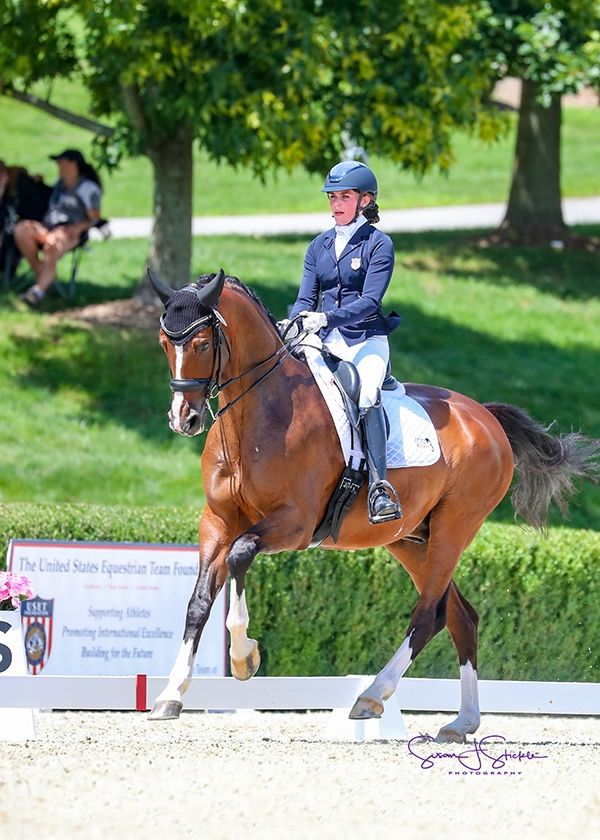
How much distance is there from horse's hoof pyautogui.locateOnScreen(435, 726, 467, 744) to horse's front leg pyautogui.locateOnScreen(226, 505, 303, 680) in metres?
1.48

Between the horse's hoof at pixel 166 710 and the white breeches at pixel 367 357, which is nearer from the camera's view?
the horse's hoof at pixel 166 710

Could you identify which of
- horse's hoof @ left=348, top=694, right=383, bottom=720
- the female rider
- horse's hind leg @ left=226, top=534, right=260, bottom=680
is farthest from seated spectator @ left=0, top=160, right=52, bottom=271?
horse's hind leg @ left=226, top=534, right=260, bottom=680

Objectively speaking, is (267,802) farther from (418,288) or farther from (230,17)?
(418,288)

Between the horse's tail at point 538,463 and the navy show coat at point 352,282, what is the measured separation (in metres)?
1.72

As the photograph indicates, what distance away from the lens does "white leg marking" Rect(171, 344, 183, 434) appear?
273 inches

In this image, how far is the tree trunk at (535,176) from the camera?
851 inches

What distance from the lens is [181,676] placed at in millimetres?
Answer: 7246

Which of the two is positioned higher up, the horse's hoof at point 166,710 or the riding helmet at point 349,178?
the riding helmet at point 349,178

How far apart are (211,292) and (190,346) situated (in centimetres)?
29

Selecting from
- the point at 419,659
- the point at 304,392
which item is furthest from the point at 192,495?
the point at 304,392

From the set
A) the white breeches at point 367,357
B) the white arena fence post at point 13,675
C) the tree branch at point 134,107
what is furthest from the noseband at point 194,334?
the tree branch at point 134,107

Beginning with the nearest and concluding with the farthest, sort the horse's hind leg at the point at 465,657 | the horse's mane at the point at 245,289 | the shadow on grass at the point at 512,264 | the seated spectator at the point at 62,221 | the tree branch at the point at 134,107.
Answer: the horse's mane at the point at 245,289
the horse's hind leg at the point at 465,657
the tree branch at the point at 134,107
the seated spectator at the point at 62,221
the shadow on grass at the point at 512,264

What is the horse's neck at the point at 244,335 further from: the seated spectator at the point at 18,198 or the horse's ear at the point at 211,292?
the seated spectator at the point at 18,198

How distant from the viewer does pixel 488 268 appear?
68.7ft
